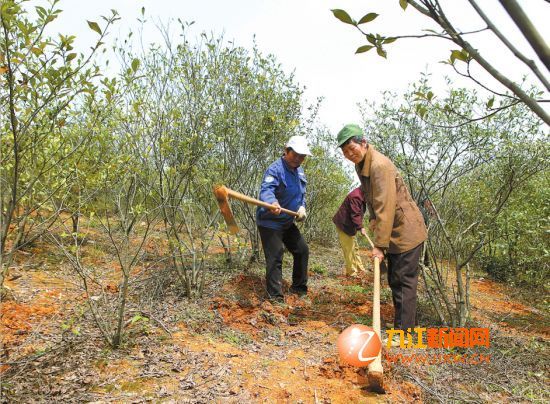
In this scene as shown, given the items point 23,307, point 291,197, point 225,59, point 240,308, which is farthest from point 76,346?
point 225,59

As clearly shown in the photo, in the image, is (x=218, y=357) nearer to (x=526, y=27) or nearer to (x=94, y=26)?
(x=94, y=26)

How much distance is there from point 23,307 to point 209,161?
2.62 meters

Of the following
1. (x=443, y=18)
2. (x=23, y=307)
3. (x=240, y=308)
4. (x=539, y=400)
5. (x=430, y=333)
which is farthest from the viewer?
(x=240, y=308)

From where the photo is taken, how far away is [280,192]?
4.74m

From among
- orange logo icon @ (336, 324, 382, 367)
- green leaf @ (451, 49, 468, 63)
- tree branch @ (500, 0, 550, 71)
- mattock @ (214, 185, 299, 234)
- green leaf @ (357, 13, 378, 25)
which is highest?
green leaf @ (451, 49, 468, 63)

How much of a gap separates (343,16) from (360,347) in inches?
88.2

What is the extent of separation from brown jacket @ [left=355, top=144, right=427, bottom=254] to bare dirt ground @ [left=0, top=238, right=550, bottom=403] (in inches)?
40.6

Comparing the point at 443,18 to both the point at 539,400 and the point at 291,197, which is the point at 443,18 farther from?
the point at 291,197

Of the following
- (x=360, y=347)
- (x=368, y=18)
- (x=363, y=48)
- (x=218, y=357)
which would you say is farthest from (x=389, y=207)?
(x=368, y=18)

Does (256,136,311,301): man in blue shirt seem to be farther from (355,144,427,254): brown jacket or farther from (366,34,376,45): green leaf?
(366,34,376,45): green leaf

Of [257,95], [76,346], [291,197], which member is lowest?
[76,346]

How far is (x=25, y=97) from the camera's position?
2408 millimetres

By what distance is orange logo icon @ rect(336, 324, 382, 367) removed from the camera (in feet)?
8.45

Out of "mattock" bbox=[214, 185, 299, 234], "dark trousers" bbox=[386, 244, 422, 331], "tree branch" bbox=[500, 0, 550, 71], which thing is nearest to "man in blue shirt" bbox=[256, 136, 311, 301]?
"mattock" bbox=[214, 185, 299, 234]
